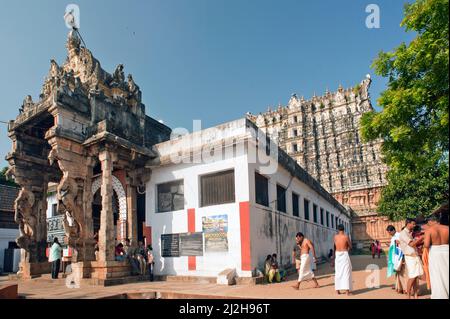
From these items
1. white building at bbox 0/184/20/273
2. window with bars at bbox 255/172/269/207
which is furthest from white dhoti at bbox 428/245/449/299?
white building at bbox 0/184/20/273

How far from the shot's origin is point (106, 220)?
36.9 ft

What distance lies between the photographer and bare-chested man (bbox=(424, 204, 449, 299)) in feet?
18.1

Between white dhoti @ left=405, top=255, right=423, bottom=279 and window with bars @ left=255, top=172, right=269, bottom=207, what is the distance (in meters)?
5.50

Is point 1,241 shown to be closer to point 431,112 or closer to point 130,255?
point 130,255

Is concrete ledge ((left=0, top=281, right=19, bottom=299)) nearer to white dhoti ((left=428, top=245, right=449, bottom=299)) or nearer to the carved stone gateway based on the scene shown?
the carved stone gateway

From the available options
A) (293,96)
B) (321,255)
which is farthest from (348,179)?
(321,255)

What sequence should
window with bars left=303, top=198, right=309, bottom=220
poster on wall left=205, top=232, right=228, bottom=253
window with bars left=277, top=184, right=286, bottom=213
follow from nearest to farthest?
poster on wall left=205, top=232, right=228, bottom=253 → window with bars left=277, top=184, right=286, bottom=213 → window with bars left=303, top=198, right=309, bottom=220

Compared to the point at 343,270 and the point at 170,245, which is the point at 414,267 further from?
the point at 170,245

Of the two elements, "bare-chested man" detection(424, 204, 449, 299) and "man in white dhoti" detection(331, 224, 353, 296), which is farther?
"man in white dhoti" detection(331, 224, 353, 296)

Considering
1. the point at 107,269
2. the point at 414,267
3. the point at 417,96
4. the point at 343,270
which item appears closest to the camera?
the point at 414,267

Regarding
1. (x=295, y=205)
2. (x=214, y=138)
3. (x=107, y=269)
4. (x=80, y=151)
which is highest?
(x=214, y=138)

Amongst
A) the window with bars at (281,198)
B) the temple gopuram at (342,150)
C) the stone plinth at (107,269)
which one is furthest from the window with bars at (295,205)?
the temple gopuram at (342,150)

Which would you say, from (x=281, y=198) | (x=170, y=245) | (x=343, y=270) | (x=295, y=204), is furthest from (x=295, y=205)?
(x=343, y=270)

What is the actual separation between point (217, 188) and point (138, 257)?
13.0 feet
